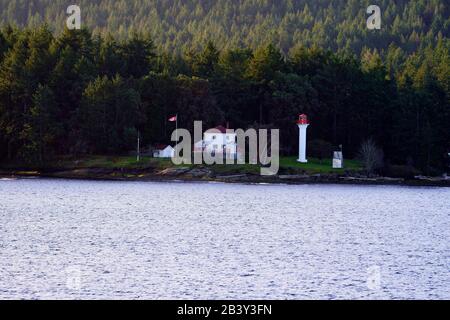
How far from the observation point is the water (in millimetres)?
41406

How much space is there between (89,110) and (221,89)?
1743cm

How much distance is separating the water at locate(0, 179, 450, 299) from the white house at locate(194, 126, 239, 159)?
16890 mm

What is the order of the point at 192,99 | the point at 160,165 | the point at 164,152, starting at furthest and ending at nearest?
the point at 192,99, the point at 164,152, the point at 160,165

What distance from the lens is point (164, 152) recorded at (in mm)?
108375

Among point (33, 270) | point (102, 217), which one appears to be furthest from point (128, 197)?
point (33, 270)

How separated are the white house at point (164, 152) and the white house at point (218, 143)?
2580 millimetres

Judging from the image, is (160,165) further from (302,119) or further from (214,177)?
(302,119)

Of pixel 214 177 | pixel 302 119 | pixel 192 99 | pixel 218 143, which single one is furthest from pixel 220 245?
pixel 192 99

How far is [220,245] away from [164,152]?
54679mm

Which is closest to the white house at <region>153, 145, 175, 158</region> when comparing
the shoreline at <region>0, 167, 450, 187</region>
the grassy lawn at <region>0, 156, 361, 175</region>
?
the grassy lawn at <region>0, 156, 361, 175</region>

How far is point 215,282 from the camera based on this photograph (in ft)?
139

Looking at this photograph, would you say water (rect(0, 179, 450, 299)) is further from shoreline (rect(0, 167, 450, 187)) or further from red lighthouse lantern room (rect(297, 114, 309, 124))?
red lighthouse lantern room (rect(297, 114, 309, 124))

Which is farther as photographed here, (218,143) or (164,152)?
(218,143)

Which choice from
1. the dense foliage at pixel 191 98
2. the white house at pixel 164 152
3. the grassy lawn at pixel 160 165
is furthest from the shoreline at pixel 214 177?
the white house at pixel 164 152
